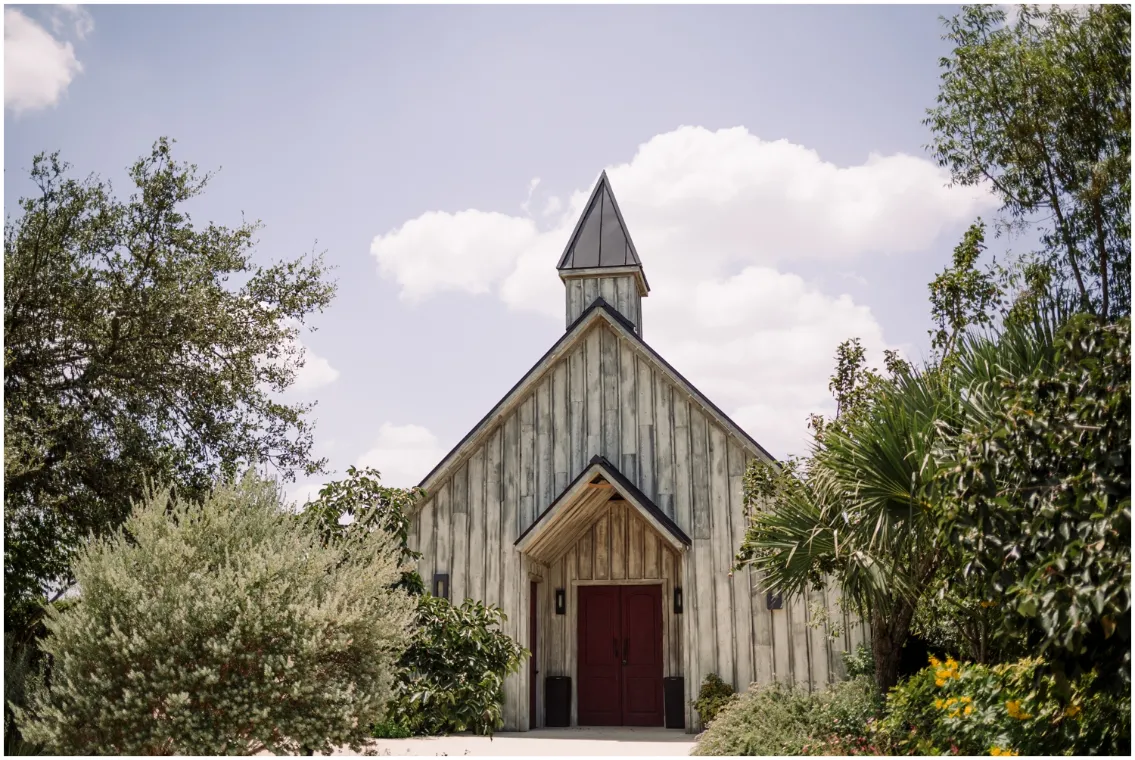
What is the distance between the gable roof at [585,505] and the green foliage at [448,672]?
224cm

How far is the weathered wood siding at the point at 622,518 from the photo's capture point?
546 inches

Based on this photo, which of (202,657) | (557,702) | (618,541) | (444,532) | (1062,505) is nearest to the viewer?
(1062,505)

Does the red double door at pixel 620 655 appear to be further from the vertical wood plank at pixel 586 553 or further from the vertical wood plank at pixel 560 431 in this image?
the vertical wood plank at pixel 560 431

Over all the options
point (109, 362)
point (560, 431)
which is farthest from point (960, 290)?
point (109, 362)

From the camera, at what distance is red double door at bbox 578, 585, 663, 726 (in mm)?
15672

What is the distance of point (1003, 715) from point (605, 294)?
11437 millimetres

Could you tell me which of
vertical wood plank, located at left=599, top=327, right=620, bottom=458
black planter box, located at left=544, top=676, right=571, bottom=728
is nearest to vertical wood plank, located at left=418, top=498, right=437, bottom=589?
black planter box, located at left=544, top=676, right=571, bottom=728

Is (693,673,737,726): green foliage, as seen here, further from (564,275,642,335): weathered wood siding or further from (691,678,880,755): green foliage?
(564,275,642,335): weathered wood siding

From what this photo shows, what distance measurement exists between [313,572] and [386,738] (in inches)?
169

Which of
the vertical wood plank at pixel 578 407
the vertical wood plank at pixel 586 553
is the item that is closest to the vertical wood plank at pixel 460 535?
the vertical wood plank at pixel 578 407

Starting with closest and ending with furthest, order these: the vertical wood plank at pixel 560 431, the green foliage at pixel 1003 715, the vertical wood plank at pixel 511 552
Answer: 1. the green foliage at pixel 1003 715
2. the vertical wood plank at pixel 511 552
3. the vertical wood plank at pixel 560 431

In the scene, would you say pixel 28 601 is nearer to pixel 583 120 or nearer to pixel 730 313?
pixel 583 120

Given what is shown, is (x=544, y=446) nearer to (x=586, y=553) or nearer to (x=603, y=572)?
(x=586, y=553)

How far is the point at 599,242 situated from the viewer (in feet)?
59.9
